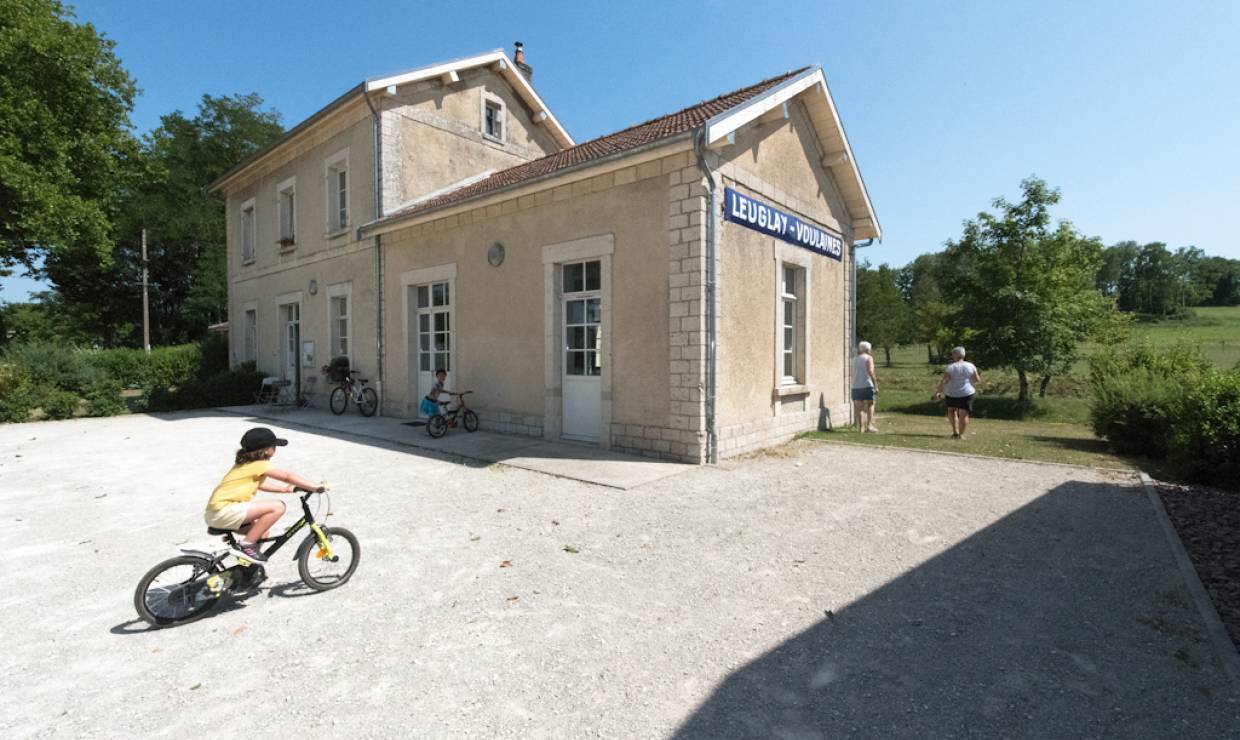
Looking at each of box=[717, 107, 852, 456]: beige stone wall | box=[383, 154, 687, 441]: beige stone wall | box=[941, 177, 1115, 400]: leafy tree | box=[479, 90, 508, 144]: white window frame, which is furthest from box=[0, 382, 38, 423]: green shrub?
box=[941, 177, 1115, 400]: leafy tree

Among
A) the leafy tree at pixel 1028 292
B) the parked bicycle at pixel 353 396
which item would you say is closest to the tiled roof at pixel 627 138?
the parked bicycle at pixel 353 396

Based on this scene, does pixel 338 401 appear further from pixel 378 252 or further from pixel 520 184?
pixel 520 184

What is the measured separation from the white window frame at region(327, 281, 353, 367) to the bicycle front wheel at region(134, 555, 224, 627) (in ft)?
34.2

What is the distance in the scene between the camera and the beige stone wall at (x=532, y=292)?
24.9 ft

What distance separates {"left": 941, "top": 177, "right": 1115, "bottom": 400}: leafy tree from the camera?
15.9 metres

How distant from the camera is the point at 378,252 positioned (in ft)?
39.6

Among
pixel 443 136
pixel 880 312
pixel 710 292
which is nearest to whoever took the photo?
pixel 710 292

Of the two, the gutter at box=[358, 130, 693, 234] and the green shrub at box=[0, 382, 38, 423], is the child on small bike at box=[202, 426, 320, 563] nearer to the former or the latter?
the gutter at box=[358, 130, 693, 234]

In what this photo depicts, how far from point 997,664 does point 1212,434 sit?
591 centimetres

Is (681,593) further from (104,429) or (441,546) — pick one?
(104,429)

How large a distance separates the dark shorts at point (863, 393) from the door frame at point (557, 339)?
5.02m

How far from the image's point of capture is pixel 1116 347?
1424 centimetres

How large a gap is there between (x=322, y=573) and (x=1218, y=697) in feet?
15.2

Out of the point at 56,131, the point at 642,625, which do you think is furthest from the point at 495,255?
the point at 56,131
